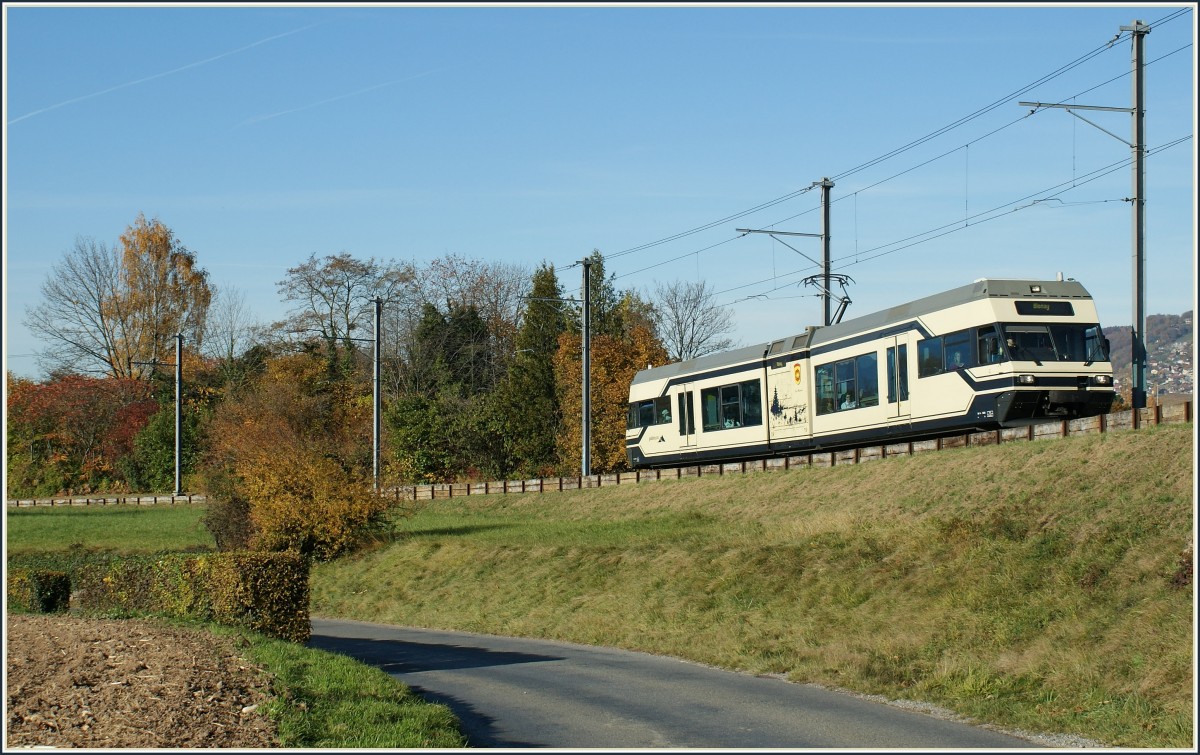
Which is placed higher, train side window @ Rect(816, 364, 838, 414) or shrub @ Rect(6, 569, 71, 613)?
train side window @ Rect(816, 364, 838, 414)

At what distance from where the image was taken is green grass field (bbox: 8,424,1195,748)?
46.6ft

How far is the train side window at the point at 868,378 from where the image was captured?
95.0 feet

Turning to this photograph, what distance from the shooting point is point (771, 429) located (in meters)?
33.8

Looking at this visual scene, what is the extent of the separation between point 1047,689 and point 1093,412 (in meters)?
13.8

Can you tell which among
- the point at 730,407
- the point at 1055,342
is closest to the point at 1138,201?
the point at 1055,342

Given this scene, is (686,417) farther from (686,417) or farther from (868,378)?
(868,378)

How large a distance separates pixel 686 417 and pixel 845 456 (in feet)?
26.9

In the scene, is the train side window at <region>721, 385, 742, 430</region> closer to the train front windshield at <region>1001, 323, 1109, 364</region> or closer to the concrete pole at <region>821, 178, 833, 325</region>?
the concrete pole at <region>821, 178, 833, 325</region>

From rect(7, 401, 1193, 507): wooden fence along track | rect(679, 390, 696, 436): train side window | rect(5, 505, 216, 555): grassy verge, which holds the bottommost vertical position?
rect(5, 505, 216, 555): grassy verge

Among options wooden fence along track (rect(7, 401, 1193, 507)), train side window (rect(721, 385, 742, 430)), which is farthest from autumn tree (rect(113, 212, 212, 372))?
train side window (rect(721, 385, 742, 430))

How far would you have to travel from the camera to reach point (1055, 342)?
25719 mm

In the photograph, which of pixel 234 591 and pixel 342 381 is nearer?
pixel 234 591

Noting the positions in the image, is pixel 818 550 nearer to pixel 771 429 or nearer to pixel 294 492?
pixel 771 429

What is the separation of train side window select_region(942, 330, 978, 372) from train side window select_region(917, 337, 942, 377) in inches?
8.3
